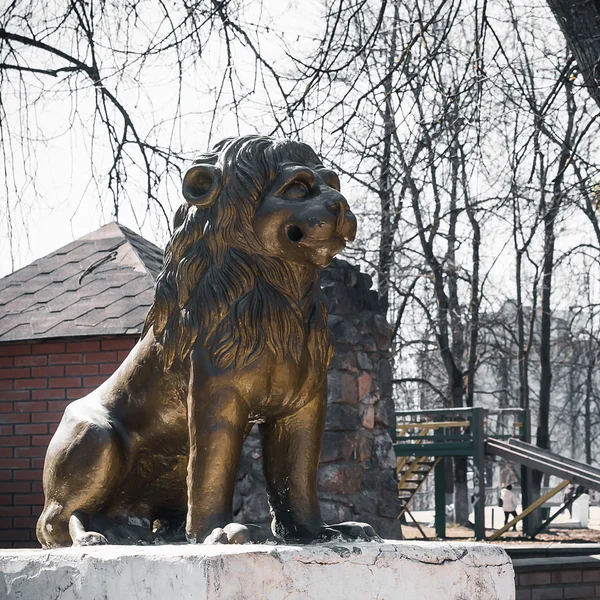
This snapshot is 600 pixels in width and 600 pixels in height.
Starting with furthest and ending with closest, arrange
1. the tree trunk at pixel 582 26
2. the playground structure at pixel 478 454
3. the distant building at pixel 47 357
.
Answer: the playground structure at pixel 478 454 → the distant building at pixel 47 357 → the tree trunk at pixel 582 26

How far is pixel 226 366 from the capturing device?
7.68ft

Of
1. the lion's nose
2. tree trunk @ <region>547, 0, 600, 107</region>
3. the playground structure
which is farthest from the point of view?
the playground structure

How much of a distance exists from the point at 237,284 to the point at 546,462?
470 inches

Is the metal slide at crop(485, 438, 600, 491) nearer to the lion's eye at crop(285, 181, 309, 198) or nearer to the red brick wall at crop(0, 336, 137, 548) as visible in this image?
the red brick wall at crop(0, 336, 137, 548)

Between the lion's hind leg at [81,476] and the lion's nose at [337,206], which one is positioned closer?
the lion's nose at [337,206]

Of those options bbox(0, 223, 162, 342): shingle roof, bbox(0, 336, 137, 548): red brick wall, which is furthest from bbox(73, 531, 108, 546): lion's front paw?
bbox(0, 336, 137, 548): red brick wall

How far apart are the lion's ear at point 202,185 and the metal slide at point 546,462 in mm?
11057

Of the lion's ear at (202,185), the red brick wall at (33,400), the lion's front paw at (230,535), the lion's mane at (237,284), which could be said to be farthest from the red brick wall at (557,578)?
the lion's ear at (202,185)

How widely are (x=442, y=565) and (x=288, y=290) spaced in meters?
0.85

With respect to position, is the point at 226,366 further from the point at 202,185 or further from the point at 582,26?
the point at 582,26

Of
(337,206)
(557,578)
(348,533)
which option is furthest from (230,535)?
(557,578)

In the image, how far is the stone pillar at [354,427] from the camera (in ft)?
23.2

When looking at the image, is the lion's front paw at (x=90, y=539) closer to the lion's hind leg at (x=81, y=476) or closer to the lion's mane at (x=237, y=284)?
the lion's hind leg at (x=81, y=476)

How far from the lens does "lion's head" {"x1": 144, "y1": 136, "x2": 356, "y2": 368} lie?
7.73 feet
